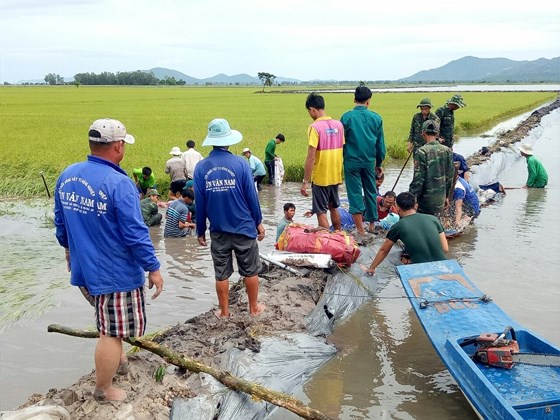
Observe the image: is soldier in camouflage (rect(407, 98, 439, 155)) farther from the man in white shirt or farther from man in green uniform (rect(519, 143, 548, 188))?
man in green uniform (rect(519, 143, 548, 188))

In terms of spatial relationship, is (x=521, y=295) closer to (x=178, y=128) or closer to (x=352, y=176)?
(x=352, y=176)

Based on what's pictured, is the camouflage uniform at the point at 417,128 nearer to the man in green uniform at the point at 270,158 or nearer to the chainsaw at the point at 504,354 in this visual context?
the man in green uniform at the point at 270,158

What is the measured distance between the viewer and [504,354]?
367 centimetres

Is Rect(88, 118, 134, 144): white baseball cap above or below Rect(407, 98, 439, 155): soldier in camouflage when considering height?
above

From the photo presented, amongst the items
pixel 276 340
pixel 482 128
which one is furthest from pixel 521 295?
pixel 482 128

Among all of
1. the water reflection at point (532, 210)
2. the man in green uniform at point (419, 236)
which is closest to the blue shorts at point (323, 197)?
the man in green uniform at point (419, 236)

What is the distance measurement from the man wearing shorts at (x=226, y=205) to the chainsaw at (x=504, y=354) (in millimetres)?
1787

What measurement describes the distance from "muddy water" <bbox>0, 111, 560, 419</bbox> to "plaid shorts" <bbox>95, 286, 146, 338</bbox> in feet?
5.00

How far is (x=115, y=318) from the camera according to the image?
303 centimetres

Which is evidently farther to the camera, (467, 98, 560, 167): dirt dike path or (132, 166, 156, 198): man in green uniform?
(467, 98, 560, 167): dirt dike path

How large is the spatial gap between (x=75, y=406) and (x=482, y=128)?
86.9 ft

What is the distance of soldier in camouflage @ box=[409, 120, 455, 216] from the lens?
6547 millimetres

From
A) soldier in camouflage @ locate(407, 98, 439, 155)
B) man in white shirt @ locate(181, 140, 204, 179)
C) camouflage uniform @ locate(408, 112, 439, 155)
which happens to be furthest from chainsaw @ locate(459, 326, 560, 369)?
man in white shirt @ locate(181, 140, 204, 179)

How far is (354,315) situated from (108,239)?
3.21 metres
